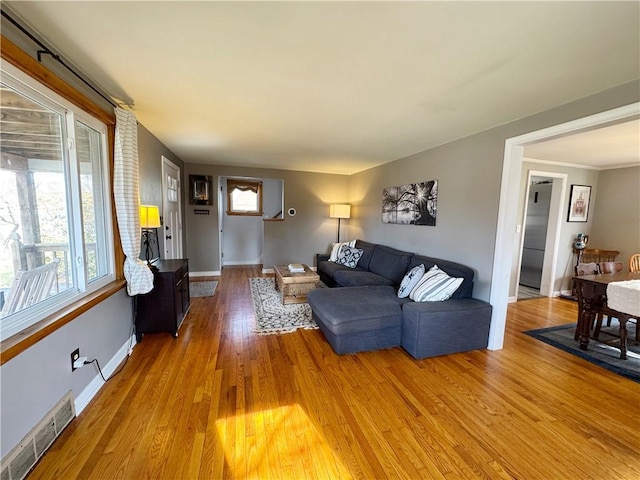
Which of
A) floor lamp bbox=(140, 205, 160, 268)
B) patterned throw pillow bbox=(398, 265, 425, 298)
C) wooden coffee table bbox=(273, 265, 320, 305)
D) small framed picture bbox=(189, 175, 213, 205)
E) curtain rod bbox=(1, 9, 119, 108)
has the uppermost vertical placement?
curtain rod bbox=(1, 9, 119, 108)

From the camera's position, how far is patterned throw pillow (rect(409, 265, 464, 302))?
2682 millimetres

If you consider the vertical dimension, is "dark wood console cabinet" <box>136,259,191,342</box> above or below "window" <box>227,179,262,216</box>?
below

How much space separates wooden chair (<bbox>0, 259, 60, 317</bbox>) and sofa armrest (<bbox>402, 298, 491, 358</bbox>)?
274 centimetres

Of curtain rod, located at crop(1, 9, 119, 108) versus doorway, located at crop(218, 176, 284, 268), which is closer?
curtain rod, located at crop(1, 9, 119, 108)

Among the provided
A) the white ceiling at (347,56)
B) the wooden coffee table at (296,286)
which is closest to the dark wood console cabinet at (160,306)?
the wooden coffee table at (296,286)

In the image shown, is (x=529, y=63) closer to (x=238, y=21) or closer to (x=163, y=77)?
(x=238, y=21)

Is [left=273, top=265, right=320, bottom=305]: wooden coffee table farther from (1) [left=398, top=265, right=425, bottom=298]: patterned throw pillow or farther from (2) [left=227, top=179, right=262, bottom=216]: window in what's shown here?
(2) [left=227, top=179, right=262, bottom=216]: window

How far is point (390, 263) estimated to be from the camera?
3922 millimetres

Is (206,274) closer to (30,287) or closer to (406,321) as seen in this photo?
(30,287)

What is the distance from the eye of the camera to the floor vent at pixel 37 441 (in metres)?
1.23

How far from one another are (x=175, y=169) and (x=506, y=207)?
15.4ft

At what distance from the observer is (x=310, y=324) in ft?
A: 10.3

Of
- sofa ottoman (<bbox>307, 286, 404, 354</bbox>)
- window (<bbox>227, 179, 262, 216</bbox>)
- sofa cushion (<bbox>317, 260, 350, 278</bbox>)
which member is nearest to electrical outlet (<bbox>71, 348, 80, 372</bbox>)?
sofa ottoman (<bbox>307, 286, 404, 354</bbox>)

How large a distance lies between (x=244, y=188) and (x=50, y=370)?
17.6 feet
